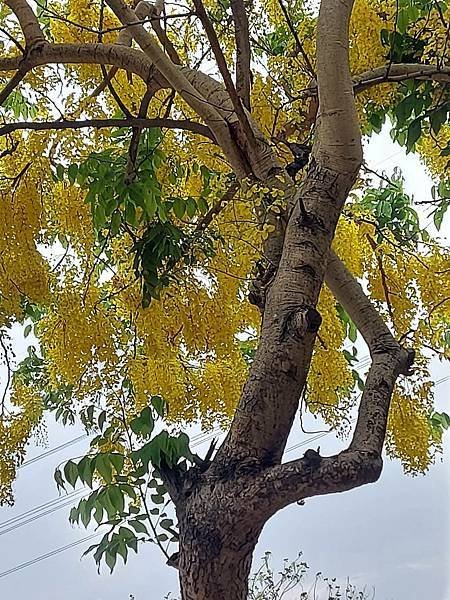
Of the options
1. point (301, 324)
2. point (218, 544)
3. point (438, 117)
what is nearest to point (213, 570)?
point (218, 544)

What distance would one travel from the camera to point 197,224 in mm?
1128

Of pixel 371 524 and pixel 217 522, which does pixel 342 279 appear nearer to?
pixel 217 522

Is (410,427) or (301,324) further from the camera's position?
(410,427)

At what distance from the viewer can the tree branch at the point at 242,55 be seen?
95cm

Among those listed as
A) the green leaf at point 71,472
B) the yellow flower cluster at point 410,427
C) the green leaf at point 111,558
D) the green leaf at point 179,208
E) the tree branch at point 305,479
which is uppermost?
the green leaf at point 179,208

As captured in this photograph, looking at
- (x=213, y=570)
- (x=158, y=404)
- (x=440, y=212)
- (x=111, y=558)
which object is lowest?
(x=213, y=570)

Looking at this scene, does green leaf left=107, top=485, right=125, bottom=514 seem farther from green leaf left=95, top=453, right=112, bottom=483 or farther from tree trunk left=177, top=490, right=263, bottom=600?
tree trunk left=177, top=490, right=263, bottom=600

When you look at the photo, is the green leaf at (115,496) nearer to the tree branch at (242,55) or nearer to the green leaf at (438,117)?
the tree branch at (242,55)

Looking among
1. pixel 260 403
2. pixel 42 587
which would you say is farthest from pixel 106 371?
pixel 42 587

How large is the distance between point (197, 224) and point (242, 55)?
245 millimetres

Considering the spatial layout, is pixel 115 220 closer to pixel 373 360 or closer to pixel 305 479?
pixel 373 360

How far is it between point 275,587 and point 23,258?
0.79 meters

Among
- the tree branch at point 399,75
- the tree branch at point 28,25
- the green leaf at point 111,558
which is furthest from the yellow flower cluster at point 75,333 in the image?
the tree branch at point 399,75

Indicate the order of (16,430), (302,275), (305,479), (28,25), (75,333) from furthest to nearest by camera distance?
1. (16,430)
2. (75,333)
3. (28,25)
4. (302,275)
5. (305,479)
